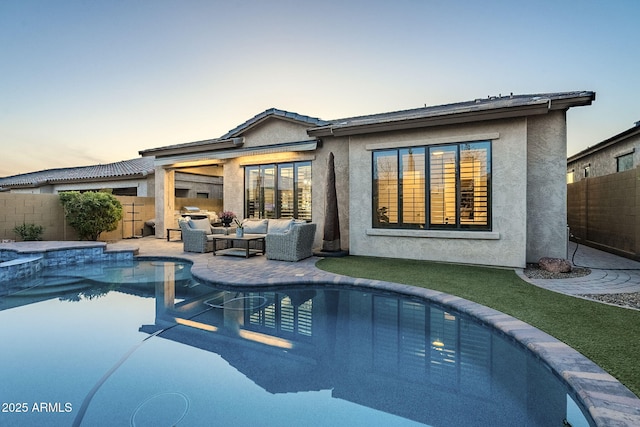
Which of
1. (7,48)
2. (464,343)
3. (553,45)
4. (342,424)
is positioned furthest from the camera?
(7,48)

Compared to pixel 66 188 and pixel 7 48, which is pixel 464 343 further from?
pixel 66 188

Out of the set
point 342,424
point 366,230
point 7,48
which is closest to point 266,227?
point 366,230

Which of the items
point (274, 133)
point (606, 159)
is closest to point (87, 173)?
point (274, 133)

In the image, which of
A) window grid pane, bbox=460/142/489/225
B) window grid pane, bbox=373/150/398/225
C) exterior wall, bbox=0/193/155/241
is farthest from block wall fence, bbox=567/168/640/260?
exterior wall, bbox=0/193/155/241

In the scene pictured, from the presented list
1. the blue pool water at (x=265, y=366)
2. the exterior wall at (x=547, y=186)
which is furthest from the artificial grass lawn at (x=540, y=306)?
the exterior wall at (x=547, y=186)

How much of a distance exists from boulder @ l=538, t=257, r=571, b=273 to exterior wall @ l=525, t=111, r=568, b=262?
577 mm

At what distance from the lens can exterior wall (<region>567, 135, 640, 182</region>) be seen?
1201 cm

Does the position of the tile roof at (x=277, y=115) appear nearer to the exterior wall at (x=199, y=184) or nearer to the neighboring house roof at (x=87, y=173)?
the neighboring house roof at (x=87, y=173)

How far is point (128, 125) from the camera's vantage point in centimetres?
1684

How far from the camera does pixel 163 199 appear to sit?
15.7 metres

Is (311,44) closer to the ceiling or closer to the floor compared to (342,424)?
closer to the ceiling

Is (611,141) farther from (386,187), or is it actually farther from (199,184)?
(199,184)

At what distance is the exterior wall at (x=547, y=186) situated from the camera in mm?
8453

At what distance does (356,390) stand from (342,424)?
55 centimetres
